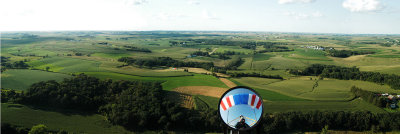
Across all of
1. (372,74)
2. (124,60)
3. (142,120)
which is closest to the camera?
(142,120)

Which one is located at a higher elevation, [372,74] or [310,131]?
[372,74]

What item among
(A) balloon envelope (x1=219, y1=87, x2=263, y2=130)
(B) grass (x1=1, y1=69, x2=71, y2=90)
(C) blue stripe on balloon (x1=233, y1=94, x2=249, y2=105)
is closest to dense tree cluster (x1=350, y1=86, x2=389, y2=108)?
(A) balloon envelope (x1=219, y1=87, x2=263, y2=130)

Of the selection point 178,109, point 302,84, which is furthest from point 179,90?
point 302,84

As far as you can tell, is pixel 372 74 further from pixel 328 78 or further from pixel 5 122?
pixel 5 122

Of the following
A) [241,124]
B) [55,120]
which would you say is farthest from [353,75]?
[55,120]

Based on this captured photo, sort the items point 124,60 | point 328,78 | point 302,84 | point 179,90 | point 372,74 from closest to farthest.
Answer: point 179,90, point 302,84, point 372,74, point 328,78, point 124,60

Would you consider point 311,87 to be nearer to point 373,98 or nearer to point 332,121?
point 373,98

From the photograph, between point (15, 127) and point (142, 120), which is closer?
point (15, 127)

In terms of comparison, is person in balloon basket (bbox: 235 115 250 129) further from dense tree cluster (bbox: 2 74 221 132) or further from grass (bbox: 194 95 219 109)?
grass (bbox: 194 95 219 109)
